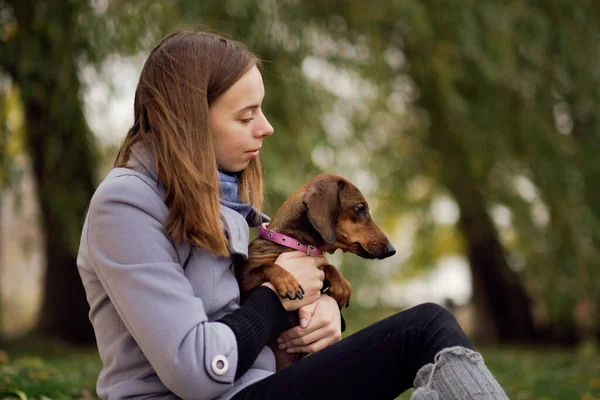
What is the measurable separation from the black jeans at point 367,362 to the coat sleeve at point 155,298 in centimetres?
16

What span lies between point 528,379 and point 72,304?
4906 mm

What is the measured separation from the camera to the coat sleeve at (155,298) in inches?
75.2

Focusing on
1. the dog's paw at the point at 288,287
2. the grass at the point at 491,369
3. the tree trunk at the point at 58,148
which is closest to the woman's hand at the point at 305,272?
the dog's paw at the point at 288,287

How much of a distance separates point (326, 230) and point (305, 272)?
0.24 meters

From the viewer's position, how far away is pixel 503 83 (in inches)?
288

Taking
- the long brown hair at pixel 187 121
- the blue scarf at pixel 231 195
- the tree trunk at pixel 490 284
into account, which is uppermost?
the long brown hair at pixel 187 121

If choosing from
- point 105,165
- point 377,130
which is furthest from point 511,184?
point 105,165

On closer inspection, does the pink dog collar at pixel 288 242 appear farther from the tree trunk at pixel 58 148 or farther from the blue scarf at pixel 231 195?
the tree trunk at pixel 58 148

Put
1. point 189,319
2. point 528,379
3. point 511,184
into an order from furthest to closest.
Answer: point 511,184, point 528,379, point 189,319

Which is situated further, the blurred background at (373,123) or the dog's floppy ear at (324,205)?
the blurred background at (373,123)

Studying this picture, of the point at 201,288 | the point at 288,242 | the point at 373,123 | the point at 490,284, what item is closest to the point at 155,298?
→ the point at 201,288

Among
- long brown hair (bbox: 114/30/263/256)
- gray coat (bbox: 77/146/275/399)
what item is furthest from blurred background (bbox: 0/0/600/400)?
long brown hair (bbox: 114/30/263/256)

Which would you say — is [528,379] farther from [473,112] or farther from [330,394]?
[330,394]

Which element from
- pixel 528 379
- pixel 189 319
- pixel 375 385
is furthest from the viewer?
pixel 528 379
